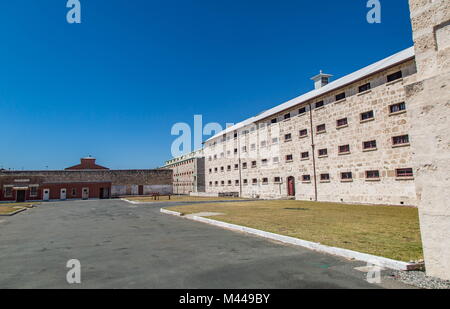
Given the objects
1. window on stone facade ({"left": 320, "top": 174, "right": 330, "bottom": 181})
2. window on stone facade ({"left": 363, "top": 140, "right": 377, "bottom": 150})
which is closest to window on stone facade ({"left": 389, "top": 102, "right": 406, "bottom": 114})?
window on stone facade ({"left": 363, "top": 140, "right": 377, "bottom": 150})

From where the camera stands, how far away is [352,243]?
714cm

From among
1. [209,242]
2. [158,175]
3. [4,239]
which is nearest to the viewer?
[209,242]

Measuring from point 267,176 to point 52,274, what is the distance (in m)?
30.2

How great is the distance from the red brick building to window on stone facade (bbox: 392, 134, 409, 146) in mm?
48888

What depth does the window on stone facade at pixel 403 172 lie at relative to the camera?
18298 millimetres

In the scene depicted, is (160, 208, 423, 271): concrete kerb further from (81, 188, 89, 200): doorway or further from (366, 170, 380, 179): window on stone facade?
(81, 188, 89, 200): doorway

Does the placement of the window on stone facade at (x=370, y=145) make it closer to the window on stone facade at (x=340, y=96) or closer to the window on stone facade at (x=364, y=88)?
the window on stone facade at (x=364, y=88)

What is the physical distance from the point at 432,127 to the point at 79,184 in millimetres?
57481

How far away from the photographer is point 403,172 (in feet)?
61.5

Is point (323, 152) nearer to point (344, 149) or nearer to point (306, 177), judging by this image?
point (344, 149)

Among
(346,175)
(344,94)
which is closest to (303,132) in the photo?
(344,94)

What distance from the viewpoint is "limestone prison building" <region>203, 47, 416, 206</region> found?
19062 millimetres

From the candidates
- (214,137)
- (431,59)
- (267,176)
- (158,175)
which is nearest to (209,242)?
(431,59)
